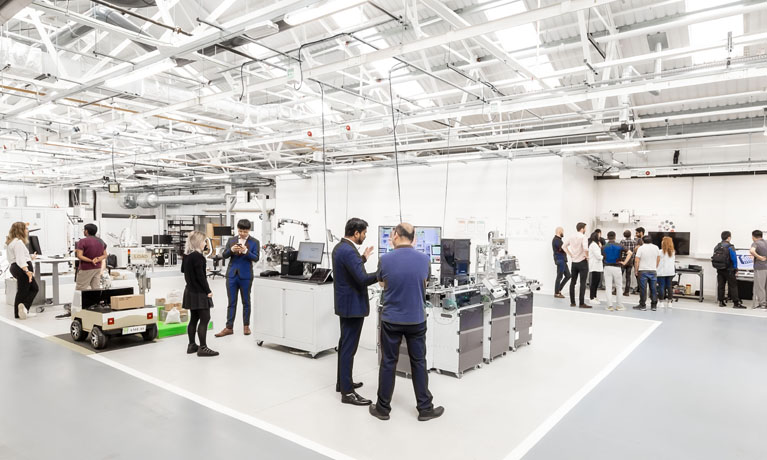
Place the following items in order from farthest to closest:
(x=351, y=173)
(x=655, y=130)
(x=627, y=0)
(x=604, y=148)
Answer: (x=351, y=173)
(x=655, y=130)
(x=604, y=148)
(x=627, y=0)

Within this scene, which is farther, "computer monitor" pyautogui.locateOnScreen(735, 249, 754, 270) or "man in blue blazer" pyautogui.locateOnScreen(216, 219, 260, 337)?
"computer monitor" pyautogui.locateOnScreen(735, 249, 754, 270)

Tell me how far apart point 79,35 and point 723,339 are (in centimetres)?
912

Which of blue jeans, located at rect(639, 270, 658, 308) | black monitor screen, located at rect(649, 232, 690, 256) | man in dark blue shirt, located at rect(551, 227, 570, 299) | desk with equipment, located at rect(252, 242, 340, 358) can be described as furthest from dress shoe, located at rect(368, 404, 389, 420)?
black monitor screen, located at rect(649, 232, 690, 256)

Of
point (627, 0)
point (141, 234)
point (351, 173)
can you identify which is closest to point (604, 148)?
point (627, 0)

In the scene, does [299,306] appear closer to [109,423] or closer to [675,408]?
[109,423]

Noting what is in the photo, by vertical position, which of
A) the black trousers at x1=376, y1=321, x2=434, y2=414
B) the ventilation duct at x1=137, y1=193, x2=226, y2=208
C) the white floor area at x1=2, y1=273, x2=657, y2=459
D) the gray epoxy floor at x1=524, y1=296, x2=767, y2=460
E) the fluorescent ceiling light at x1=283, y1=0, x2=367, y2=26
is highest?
the fluorescent ceiling light at x1=283, y1=0, x2=367, y2=26

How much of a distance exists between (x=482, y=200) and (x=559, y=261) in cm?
233

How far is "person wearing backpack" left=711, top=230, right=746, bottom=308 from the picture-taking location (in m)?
7.75

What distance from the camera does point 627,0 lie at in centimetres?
480

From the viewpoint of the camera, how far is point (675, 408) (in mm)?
3391

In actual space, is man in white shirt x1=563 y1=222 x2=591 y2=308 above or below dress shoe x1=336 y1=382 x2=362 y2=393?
above

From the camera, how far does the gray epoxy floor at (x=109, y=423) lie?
2.62 m

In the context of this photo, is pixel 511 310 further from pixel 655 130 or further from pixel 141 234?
pixel 141 234

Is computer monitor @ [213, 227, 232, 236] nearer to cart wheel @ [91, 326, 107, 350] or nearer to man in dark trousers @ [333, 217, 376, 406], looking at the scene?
cart wheel @ [91, 326, 107, 350]
